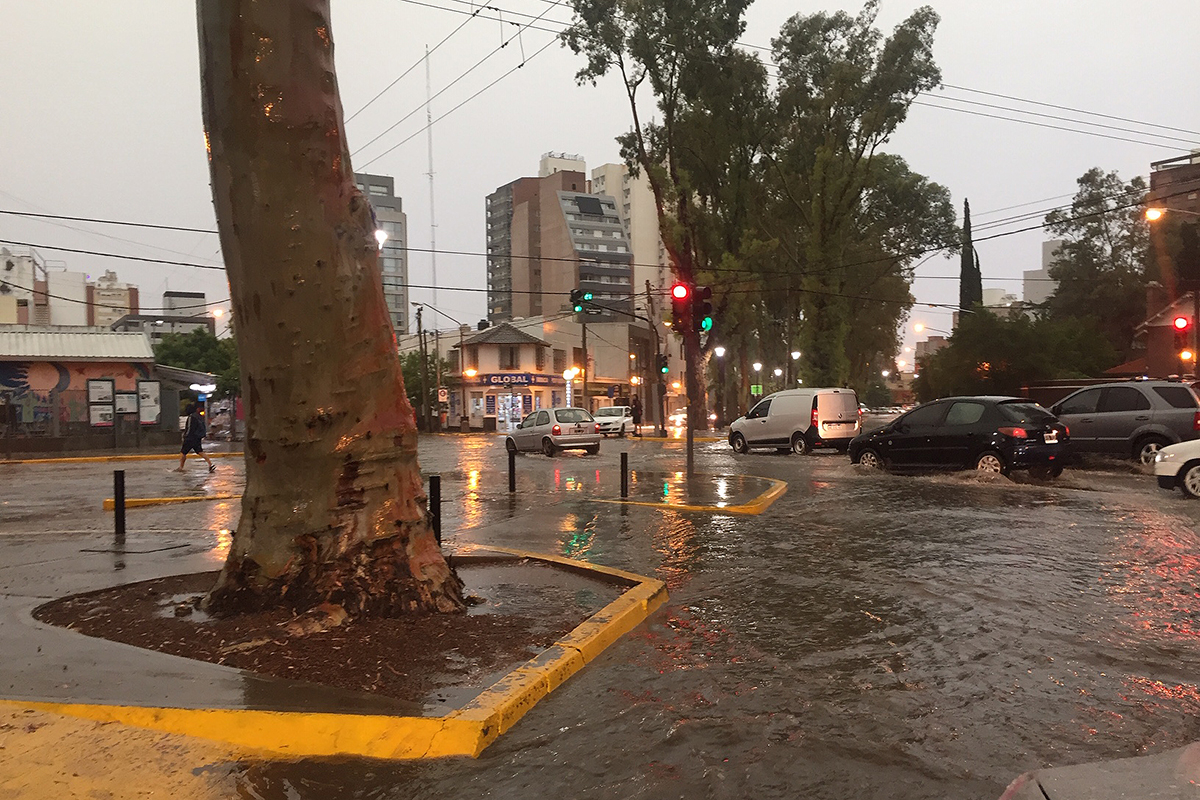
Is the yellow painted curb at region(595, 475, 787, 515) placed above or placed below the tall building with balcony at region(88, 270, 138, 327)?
below

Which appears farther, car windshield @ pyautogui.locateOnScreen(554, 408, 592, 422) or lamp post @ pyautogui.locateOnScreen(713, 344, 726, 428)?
lamp post @ pyautogui.locateOnScreen(713, 344, 726, 428)

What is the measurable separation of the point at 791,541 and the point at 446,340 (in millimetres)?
66053

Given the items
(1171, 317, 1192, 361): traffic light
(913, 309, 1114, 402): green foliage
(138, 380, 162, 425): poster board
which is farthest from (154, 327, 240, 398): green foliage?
(1171, 317, 1192, 361): traffic light

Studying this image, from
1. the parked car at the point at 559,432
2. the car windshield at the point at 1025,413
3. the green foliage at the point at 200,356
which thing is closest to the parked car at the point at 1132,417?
the car windshield at the point at 1025,413

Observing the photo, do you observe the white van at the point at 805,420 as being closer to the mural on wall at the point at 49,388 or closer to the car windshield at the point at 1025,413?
the car windshield at the point at 1025,413

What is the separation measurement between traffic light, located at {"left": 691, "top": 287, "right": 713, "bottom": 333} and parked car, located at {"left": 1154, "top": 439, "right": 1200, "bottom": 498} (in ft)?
24.6

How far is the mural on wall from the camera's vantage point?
30844mm

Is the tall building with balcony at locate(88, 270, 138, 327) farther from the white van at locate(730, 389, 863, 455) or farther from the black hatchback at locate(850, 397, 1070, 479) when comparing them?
the black hatchback at locate(850, 397, 1070, 479)

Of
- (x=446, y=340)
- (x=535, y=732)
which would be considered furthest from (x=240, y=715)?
(x=446, y=340)

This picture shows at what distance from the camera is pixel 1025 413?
14891 mm

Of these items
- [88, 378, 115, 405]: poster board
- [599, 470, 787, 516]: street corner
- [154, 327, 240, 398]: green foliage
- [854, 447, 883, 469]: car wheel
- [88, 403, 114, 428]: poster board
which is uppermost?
[154, 327, 240, 398]: green foliage

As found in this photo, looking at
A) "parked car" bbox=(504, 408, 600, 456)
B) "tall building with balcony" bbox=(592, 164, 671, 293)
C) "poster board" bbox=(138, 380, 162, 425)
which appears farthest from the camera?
"tall building with balcony" bbox=(592, 164, 671, 293)

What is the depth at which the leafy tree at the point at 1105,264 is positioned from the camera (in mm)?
49688

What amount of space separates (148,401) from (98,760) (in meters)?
32.0
